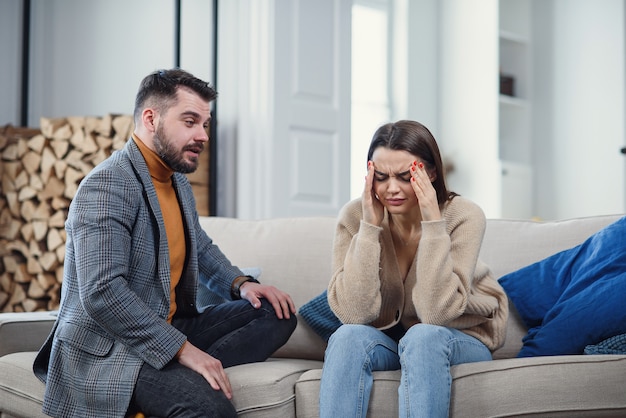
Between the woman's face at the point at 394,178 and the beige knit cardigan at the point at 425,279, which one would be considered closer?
the beige knit cardigan at the point at 425,279

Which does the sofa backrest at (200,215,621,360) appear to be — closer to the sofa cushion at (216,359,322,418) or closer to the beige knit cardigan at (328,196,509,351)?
the beige knit cardigan at (328,196,509,351)

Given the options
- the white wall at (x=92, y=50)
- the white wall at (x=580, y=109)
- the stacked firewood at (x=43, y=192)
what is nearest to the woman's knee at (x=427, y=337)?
the stacked firewood at (x=43, y=192)

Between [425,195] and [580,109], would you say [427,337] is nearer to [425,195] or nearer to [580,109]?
[425,195]

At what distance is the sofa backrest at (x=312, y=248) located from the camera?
2.51 m

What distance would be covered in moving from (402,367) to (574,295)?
0.64 meters

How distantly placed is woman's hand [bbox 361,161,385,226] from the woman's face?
0.02 meters

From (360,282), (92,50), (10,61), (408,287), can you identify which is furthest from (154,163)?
(10,61)

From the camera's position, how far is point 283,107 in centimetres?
Result: 432

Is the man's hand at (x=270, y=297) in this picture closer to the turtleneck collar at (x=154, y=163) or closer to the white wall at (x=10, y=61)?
the turtleneck collar at (x=154, y=163)

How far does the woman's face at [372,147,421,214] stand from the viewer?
7.16ft

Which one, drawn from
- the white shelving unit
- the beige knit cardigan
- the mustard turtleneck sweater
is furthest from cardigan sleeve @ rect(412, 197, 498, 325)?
the white shelving unit

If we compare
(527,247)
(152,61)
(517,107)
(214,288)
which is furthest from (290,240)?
(517,107)

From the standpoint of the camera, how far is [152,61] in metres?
4.72

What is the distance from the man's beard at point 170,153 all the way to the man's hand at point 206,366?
47cm
